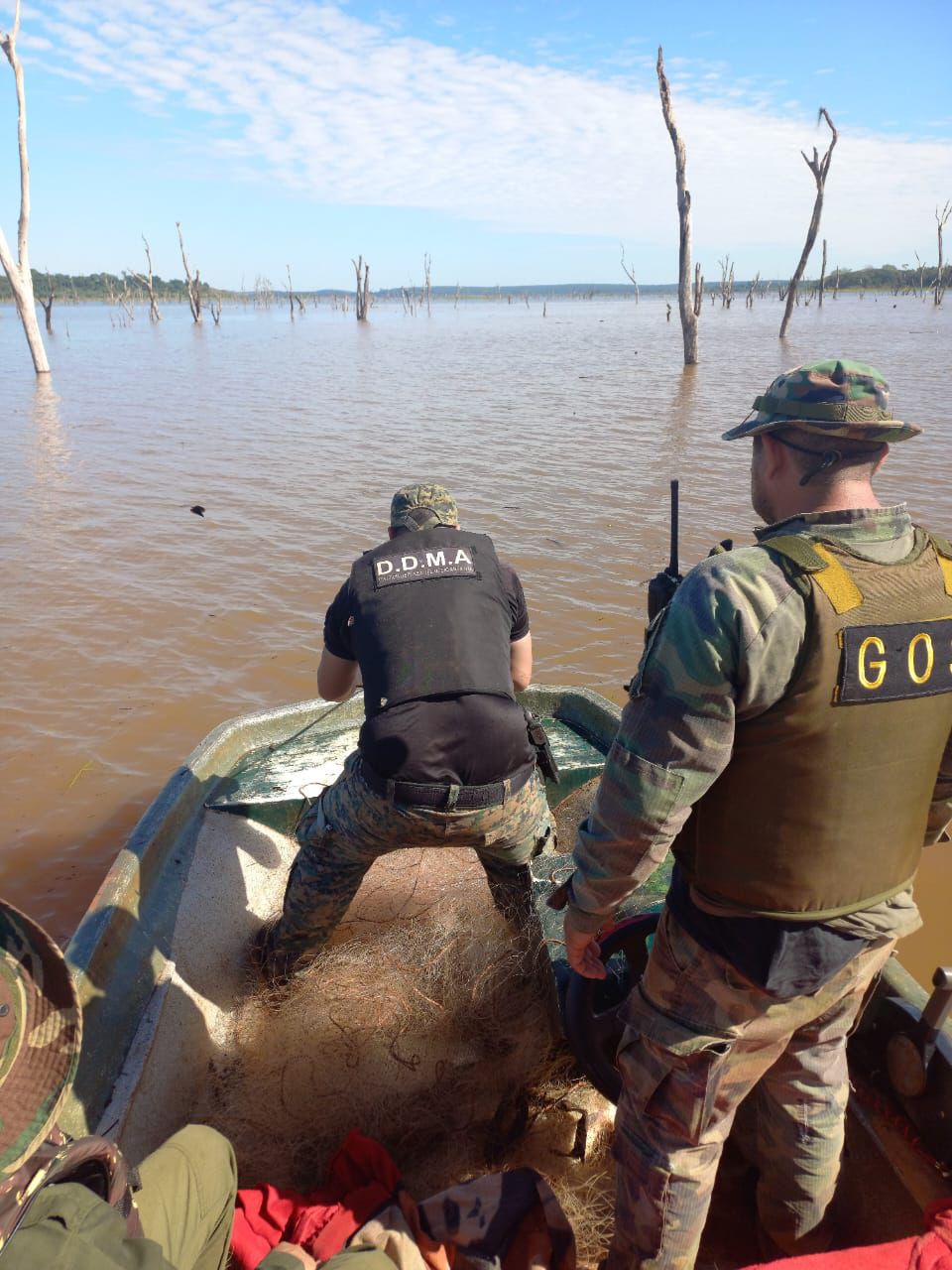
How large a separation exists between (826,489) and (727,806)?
66 centimetres

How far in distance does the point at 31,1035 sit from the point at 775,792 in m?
1.37

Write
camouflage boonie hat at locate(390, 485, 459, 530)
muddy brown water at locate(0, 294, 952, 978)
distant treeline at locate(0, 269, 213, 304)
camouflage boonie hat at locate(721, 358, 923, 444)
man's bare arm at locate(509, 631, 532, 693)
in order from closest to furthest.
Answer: camouflage boonie hat at locate(721, 358, 923, 444), camouflage boonie hat at locate(390, 485, 459, 530), man's bare arm at locate(509, 631, 532, 693), muddy brown water at locate(0, 294, 952, 978), distant treeline at locate(0, 269, 213, 304)

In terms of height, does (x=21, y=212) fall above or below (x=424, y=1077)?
above

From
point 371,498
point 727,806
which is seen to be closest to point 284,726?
point 727,806

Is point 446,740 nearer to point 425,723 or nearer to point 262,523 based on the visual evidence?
point 425,723

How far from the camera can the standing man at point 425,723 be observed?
8.49 ft

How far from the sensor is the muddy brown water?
204 inches

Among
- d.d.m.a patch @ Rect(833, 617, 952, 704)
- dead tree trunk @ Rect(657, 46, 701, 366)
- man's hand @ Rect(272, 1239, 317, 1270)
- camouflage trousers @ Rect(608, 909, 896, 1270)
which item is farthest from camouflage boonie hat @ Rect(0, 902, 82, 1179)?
dead tree trunk @ Rect(657, 46, 701, 366)

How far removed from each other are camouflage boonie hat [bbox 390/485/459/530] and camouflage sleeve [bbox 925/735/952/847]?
165 centimetres

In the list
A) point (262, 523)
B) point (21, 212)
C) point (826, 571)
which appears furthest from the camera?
point (21, 212)

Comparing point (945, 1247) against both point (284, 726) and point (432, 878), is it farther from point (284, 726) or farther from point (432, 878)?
point (284, 726)

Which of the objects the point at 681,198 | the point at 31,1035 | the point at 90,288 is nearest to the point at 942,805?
the point at 31,1035

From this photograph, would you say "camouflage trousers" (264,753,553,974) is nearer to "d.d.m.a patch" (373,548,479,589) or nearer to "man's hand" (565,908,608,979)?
"d.d.m.a patch" (373,548,479,589)

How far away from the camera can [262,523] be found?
935 centimetres
